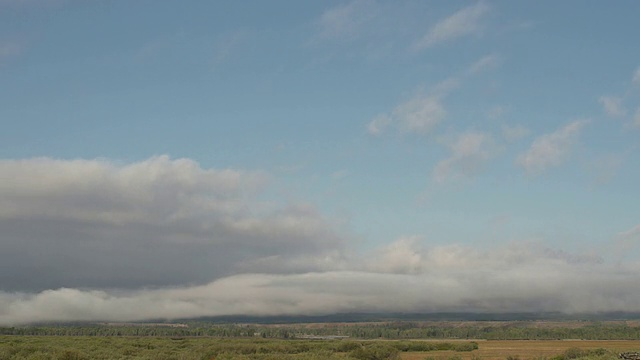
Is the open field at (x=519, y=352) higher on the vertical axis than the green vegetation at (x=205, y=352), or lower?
lower

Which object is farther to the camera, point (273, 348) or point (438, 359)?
point (273, 348)

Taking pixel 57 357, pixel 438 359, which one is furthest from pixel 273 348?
pixel 57 357

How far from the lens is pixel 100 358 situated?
63812 millimetres

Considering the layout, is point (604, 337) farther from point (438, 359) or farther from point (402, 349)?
point (438, 359)

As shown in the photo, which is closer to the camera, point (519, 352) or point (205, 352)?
point (205, 352)

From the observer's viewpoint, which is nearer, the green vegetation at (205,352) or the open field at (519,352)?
the green vegetation at (205,352)

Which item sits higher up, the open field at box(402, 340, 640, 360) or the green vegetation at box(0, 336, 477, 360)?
the green vegetation at box(0, 336, 477, 360)

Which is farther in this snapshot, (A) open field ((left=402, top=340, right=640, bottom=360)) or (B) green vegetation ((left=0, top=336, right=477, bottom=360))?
(A) open field ((left=402, top=340, right=640, bottom=360))

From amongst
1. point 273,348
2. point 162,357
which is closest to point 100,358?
point 162,357


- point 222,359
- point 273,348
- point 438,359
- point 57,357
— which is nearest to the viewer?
point 57,357

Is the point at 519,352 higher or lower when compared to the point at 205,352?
lower

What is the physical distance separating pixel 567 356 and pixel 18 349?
238 ft

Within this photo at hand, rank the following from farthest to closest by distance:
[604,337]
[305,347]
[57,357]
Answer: [604,337], [305,347], [57,357]

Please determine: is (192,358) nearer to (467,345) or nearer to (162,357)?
(162,357)
